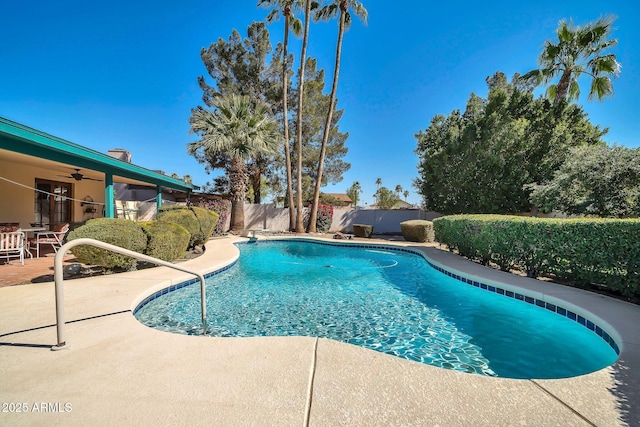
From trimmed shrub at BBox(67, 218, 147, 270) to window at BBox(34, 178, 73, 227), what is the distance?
241 inches

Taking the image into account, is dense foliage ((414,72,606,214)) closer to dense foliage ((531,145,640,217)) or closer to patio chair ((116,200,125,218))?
dense foliage ((531,145,640,217))

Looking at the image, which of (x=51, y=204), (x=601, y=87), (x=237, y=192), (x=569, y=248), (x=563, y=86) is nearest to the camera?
(x=569, y=248)

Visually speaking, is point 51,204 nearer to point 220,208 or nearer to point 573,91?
point 220,208

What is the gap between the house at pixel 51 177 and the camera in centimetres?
543

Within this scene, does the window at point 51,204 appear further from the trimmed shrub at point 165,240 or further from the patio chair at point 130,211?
the trimmed shrub at point 165,240

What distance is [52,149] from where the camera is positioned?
6.03m

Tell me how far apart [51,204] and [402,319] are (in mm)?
14086

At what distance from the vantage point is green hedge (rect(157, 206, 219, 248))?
866 cm

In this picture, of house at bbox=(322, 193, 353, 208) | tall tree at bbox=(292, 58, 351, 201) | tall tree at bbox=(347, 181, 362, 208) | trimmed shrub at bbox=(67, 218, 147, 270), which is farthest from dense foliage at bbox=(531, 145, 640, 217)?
tall tree at bbox=(347, 181, 362, 208)

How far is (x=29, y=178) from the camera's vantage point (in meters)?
9.73

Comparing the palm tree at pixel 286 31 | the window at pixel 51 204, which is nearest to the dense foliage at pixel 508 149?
the palm tree at pixel 286 31

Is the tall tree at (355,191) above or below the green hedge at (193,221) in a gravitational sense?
above

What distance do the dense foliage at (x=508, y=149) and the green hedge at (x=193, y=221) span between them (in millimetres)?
14572

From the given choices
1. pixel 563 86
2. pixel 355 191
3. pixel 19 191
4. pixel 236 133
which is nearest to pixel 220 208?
pixel 236 133
